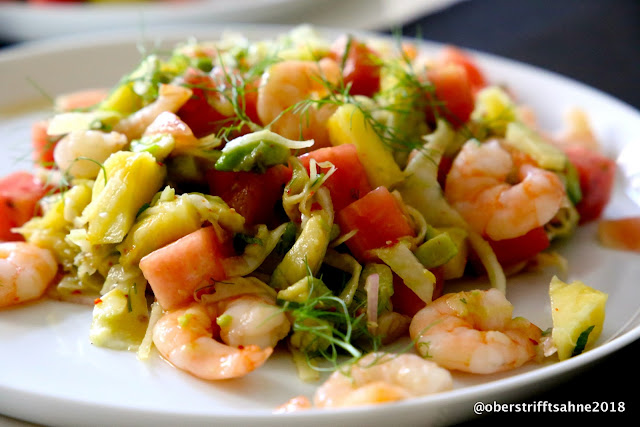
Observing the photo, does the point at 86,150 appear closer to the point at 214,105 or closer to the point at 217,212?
the point at 214,105

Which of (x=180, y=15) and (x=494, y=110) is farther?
(x=180, y=15)

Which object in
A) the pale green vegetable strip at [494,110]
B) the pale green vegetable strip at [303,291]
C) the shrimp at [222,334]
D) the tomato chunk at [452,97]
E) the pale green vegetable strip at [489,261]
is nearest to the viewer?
the shrimp at [222,334]

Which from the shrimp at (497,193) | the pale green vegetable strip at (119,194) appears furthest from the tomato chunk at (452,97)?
the pale green vegetable strip at (119,194)

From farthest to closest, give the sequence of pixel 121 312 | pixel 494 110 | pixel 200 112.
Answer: pixel 494 110
pixel 200 112
pixel 121 312

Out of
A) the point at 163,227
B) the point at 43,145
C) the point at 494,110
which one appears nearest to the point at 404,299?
the point at 163,227

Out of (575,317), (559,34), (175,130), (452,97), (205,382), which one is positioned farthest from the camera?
(559,34)

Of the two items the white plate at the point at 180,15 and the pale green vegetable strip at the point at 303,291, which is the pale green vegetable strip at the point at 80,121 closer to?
the pale green vegetable strip at the point at 303,291
